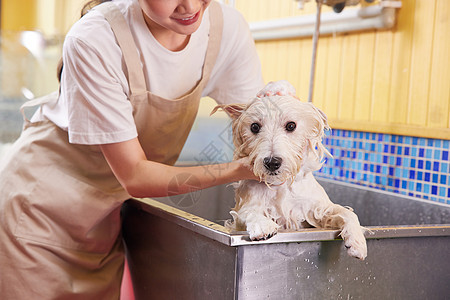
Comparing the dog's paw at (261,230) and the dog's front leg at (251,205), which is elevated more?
the dog's front leg at (251,205)

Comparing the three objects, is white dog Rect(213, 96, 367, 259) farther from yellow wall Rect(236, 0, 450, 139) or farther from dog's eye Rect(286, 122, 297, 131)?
yellow wall Rect(236, 0, 450, 139)

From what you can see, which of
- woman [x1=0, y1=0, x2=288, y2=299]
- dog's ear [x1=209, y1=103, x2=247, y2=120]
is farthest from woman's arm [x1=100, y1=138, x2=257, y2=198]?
dog's ear [x1=209, y1=103, x2=247, y2=120]

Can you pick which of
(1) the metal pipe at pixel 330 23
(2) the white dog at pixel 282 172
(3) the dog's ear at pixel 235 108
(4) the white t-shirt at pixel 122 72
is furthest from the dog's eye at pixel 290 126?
(1) the metal pipe at pixel 330 23

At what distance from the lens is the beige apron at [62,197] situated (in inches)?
48.8

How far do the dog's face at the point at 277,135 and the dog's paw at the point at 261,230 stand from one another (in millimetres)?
82

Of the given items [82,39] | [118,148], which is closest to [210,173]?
[118,148]

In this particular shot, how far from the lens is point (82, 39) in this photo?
1.07m

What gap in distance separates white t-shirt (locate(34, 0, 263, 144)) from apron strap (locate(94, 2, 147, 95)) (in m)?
0.01

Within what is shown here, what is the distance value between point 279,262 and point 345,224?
0.14 metres

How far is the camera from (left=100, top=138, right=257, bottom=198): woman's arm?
1037 millimetres

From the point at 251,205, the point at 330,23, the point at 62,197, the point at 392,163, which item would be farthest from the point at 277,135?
the point at 330,23

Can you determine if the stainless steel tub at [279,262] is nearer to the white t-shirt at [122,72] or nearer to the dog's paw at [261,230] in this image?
the dog's paw at [261,230]

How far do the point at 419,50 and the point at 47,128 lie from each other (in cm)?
110

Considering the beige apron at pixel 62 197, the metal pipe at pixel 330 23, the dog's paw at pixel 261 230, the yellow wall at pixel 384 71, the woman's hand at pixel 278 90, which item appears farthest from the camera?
the metal pipe at pixel 330 23
